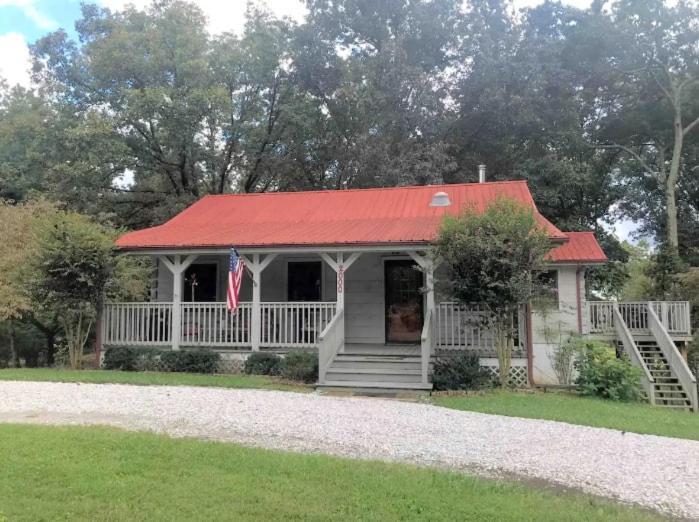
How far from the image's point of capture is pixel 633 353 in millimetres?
13844

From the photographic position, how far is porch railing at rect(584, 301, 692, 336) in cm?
1617

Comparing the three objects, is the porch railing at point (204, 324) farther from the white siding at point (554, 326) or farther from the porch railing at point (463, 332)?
the white siding at point (554, 326)

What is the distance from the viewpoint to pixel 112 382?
1111 centimetres

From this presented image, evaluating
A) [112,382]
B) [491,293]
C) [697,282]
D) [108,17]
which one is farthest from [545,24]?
[112,382]

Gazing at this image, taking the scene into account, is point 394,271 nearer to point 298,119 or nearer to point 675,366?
point 675,366

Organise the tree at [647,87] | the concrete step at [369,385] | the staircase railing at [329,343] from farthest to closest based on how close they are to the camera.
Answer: the tree at [647,87], the staircase railing at [329,343], the concrete step at [369,385]

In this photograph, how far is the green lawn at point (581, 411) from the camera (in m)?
8.23

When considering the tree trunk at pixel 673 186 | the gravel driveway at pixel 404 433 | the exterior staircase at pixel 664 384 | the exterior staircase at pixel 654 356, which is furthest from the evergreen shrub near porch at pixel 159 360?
the tree trunk at pixel 673 186

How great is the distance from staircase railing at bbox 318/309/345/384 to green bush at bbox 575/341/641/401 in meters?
5.03

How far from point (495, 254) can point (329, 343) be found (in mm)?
3786

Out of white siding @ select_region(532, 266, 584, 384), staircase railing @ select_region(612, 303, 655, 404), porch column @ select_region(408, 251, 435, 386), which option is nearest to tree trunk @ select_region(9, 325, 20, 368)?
porch column @ select_region(408, 251, 435, 386)

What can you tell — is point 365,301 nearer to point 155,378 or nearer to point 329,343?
point 329,343

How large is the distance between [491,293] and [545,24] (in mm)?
23535

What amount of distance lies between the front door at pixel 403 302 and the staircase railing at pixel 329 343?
2170 mm
